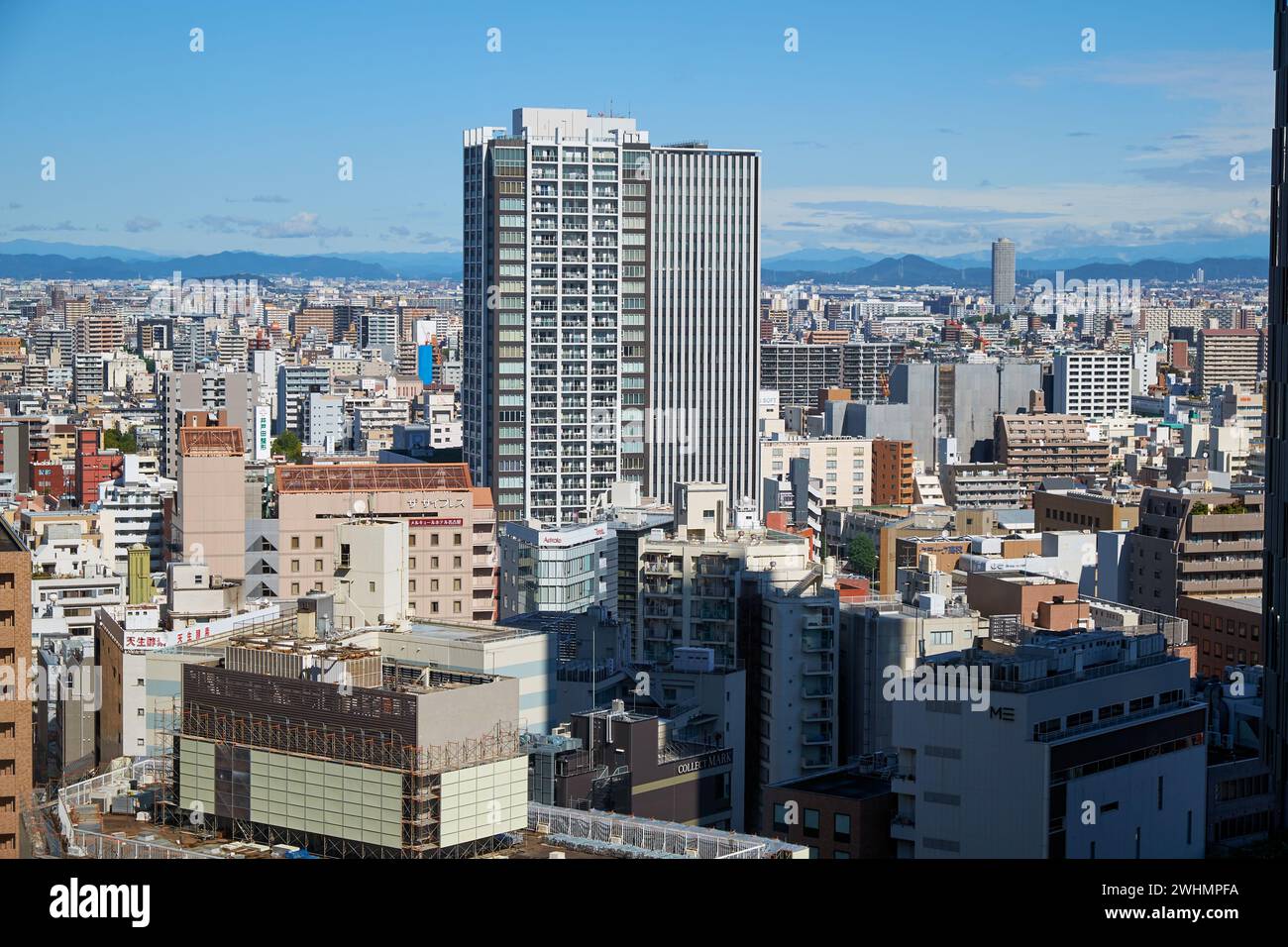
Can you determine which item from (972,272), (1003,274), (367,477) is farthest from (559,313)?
(972,272)

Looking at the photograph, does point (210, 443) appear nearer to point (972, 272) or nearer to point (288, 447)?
point (288, 447)

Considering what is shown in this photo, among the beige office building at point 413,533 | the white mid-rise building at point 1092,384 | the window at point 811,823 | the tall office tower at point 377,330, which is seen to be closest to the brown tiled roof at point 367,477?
the beige office building at point 413,533

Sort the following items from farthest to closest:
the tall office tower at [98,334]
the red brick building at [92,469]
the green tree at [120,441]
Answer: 1. the tall office tower at [98,334]
2. the green tree at [120,441]
3. the red brick building at [92,469]

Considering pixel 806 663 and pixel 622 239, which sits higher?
pixel 622 239

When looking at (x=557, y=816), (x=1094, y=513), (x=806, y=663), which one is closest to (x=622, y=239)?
(x=1094, y=513)

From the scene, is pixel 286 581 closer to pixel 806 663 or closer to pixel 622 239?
pixel 806 663

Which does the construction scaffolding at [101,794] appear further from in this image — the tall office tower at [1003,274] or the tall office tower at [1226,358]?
the tall office tower at [1003,274]
